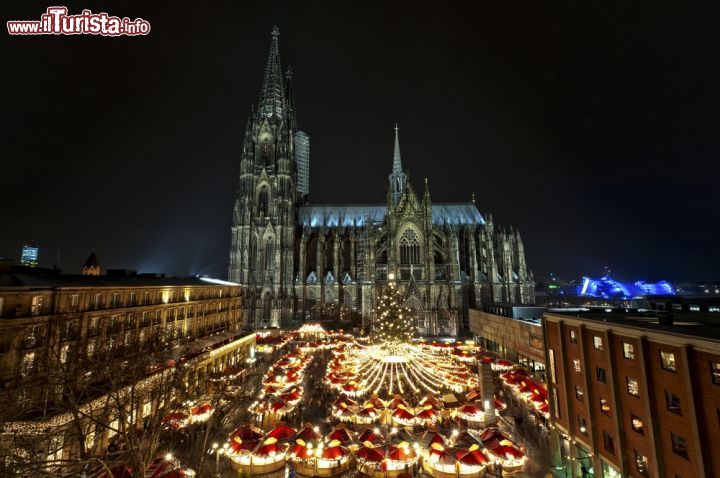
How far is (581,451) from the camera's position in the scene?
64.7 ft

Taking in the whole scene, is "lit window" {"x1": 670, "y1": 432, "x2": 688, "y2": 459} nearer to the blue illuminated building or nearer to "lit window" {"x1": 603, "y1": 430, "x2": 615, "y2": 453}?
"lit window" {"x1": 603, "y1": 430, "x2": 615, "y2": 453}

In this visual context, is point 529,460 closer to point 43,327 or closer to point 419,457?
point 419,457

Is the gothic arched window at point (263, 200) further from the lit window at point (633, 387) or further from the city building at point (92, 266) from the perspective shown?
the lit window at point (633, 387)

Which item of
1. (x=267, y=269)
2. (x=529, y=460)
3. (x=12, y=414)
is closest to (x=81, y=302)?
(x=12, y=414)

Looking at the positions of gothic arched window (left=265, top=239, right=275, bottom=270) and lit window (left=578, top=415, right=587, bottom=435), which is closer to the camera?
lit window (left=578, top=415, right=587, bottom=435)

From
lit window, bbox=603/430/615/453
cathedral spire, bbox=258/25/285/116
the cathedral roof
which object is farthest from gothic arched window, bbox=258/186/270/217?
lit window, bbox=603/430/615/453

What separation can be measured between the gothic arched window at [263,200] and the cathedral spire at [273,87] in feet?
56.9

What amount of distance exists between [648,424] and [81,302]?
35044mm

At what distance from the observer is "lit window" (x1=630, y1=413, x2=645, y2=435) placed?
1573 centimetres

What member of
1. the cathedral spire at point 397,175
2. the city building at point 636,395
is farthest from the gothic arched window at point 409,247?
the city building at point 636,395

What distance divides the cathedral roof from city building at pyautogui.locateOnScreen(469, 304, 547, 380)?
85.9 feet

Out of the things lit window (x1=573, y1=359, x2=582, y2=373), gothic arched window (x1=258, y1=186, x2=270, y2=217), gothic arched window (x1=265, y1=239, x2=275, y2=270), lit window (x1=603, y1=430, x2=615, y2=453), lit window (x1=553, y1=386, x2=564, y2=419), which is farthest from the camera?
gothic arched window (x1=258, y1=186, x2=270, y2=217)

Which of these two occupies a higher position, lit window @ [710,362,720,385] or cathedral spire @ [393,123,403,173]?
cathedral spire @ [393,123,403,173]

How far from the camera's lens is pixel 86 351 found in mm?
21359
